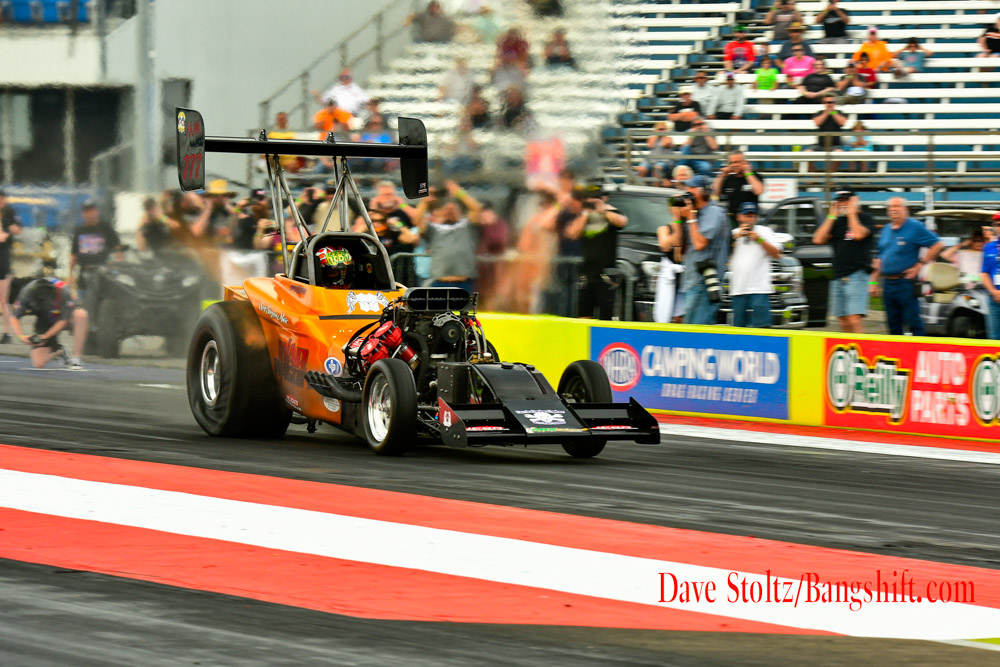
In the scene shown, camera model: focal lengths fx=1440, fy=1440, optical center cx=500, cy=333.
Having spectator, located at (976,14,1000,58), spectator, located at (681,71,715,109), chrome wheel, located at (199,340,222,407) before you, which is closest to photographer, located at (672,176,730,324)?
chrome wheel, located at (199,340,222,407)

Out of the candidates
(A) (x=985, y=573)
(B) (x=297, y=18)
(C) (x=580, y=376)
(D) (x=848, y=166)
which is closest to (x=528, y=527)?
(A) (x=985, y=573)

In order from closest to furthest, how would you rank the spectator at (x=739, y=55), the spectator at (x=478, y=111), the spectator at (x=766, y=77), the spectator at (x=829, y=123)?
the spectator at (x=478, y=111), the spectator at (x=829, y=123), the spectator at (x=766, y=77), the spectator at (x=739, y=55)

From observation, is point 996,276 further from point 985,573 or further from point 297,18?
point 297,18

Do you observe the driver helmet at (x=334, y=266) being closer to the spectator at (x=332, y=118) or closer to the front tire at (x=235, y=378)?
the front tire at (x=235, y=378)

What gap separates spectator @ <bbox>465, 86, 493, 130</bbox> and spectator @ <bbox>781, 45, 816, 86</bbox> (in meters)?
5.23

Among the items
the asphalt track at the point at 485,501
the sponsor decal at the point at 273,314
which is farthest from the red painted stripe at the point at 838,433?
the sponsor decal at the point at 273,314

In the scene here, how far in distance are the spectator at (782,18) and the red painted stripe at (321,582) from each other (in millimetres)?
16772

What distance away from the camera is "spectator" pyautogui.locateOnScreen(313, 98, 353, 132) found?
20.3 metres

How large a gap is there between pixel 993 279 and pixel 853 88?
24.7 feet

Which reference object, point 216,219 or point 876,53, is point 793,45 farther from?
point 216,219

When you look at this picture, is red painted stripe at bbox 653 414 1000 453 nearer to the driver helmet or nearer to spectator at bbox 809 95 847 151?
the driver helmet

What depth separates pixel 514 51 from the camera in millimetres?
18016

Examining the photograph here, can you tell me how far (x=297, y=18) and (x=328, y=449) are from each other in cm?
1284

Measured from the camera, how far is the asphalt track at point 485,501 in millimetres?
4938
